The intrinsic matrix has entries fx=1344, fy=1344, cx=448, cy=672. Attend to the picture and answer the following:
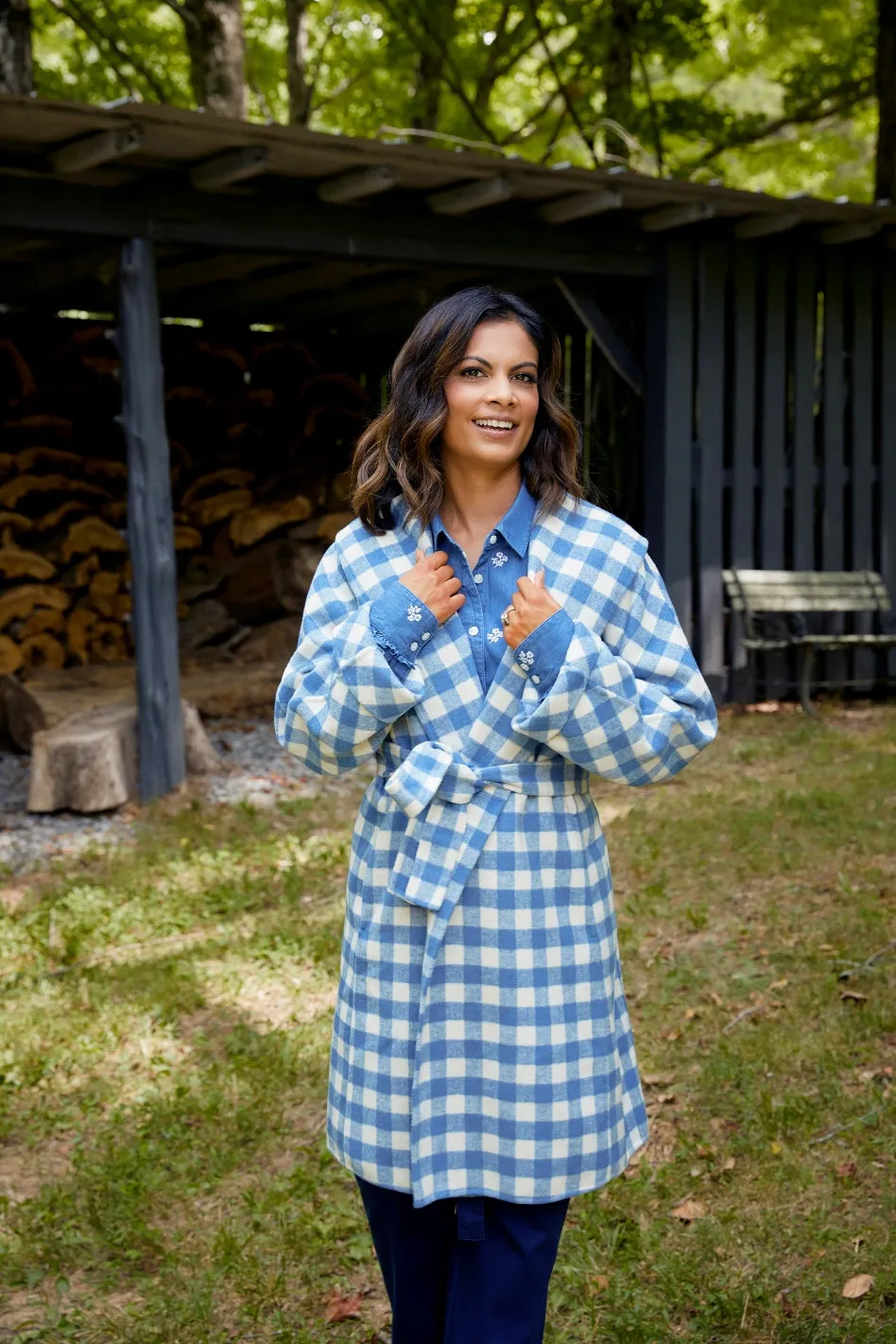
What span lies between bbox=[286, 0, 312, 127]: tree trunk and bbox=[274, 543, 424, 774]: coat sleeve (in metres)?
13.4

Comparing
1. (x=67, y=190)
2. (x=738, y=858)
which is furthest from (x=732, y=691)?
(x=67, y=190)

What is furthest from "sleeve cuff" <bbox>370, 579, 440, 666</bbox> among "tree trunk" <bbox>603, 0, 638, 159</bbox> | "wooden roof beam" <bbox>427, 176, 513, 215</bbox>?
"tree trunk" <bbox>603, 0, 638, 159</bbox>

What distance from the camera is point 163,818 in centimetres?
646

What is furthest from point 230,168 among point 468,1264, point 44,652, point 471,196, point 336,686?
point 468,1264

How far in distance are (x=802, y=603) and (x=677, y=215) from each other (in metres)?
2.63

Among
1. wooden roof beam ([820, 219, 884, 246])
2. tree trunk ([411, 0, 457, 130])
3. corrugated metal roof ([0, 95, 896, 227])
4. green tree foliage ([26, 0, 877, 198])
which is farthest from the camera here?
green tree foliage ([26, 0, 877, 198])

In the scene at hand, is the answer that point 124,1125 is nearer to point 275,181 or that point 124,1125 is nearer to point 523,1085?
point 523,1085

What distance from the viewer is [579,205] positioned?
7.32m

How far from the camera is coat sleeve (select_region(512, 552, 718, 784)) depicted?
1893mm

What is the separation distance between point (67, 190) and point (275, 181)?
1.05 metres

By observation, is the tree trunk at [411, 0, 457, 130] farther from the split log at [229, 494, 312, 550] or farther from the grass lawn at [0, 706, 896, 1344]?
A: the grass lawn at [0, 706, 896, 1344]

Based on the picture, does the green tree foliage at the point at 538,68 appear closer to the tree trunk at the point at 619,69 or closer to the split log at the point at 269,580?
the tree trunk at the point at 619,69

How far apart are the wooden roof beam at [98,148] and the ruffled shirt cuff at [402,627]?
436 cm

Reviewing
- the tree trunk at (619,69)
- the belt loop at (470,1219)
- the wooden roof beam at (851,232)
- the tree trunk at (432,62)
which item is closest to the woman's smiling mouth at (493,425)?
the belt loop at (470,1219)
